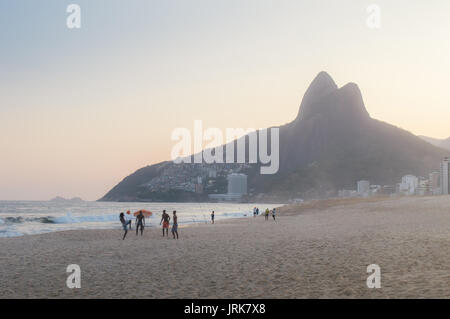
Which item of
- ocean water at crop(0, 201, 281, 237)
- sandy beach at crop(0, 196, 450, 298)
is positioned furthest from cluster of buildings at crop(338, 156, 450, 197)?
sandy beach at crop(0, 196, 450, 298)

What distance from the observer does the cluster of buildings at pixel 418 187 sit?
12441cm

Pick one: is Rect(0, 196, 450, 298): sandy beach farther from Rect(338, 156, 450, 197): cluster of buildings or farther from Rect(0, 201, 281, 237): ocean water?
Rect(338, 156, 450, 197): cluster of buildings

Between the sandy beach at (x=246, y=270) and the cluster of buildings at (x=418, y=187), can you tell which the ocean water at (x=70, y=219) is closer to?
the sandy beach at (x=246, y=270)

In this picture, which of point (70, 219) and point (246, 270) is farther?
point (70, 219)

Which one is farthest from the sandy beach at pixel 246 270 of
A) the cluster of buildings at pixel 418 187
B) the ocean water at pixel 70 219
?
the cluster of buildings at pixel 418 187

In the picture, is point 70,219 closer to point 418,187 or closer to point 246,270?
point 246,270

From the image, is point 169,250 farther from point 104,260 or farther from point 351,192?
point 351,192

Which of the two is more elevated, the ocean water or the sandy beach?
the sandy beach

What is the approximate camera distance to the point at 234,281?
984cm

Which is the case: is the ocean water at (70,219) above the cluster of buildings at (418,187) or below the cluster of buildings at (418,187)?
below

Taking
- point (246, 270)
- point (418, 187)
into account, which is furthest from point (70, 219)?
point (418, 187)

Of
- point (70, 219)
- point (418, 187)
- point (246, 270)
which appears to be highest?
point (418, 187)

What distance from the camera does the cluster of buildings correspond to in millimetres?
124412

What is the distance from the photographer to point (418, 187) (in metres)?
140
